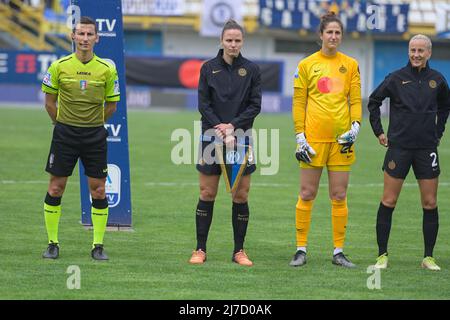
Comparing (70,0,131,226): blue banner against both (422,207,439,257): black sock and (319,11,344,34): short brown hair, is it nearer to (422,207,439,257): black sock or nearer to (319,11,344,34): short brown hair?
(319,11,344,34): short brown hair

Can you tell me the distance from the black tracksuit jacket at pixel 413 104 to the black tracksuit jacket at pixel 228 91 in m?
1.05

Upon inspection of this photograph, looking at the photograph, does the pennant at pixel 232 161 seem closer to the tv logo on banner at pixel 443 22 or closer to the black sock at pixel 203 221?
the black sock at pixel 203 221

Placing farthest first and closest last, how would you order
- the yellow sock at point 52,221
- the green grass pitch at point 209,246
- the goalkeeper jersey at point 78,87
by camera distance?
1. the yellow sock at point 52,221
2. the goalkeeper jersey at point 78,87
3. the green grass pitch at point 209,246

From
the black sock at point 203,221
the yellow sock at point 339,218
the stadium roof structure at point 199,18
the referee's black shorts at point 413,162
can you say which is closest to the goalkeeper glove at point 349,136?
the referee's black shorts at point 413,162

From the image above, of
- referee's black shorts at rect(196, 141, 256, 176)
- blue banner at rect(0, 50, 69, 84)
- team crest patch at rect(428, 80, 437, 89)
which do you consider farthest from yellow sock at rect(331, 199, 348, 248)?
blue banner at rect(0, 50, 69, 84)

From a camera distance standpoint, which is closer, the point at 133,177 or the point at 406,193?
the point at 406,193

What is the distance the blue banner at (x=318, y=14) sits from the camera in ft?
125

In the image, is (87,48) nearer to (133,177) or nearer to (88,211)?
(88,211)

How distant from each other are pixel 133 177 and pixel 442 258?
7119 millimetres

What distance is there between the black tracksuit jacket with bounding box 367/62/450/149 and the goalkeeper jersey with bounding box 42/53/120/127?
2.31 m

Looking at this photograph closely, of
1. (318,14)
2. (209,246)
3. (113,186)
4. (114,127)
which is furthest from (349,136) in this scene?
(318,14)

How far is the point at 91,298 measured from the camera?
22.9 ft

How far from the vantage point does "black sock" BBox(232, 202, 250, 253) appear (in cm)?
864
